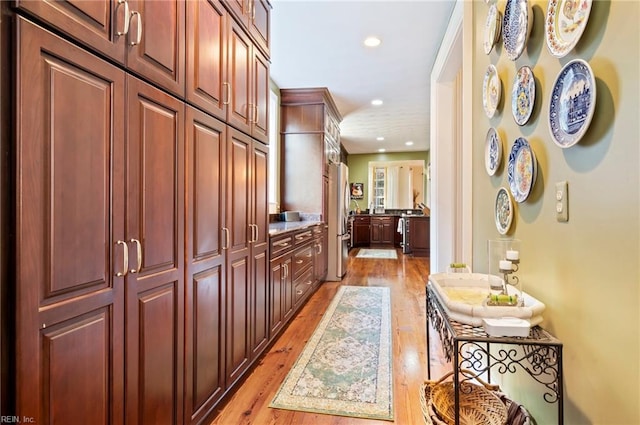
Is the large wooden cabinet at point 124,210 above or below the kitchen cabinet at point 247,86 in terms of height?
below

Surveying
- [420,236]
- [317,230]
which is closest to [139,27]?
[317,230]

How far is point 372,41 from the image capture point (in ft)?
10.3

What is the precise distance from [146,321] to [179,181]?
0.56 m

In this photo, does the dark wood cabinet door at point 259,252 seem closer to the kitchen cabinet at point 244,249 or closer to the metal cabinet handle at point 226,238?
the kitchen cabinet at point 244,249

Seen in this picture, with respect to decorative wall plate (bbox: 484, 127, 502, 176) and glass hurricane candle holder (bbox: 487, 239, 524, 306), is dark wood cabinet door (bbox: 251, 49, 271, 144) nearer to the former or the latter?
decorative wall plate (bbox: 484, 127, 502, 176)

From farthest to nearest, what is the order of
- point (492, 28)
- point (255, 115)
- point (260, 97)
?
1. point (260, 97)
2. point (255, 115)
3. point (492, 28)

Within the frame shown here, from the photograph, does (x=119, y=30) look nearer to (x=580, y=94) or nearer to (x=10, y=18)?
(x=10, y=18)

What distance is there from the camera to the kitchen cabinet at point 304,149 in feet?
14.9

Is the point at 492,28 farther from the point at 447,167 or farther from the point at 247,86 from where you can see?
the point at 447,167

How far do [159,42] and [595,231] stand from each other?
161 centimetres

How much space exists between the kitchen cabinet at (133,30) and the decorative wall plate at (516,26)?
1.43 metres

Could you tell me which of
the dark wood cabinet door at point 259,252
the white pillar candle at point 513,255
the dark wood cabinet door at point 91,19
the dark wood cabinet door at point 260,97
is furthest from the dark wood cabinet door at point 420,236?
the dark wood cabinet door at point 91,19

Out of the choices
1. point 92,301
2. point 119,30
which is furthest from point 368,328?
point 119,30

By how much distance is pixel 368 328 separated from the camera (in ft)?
9.99
